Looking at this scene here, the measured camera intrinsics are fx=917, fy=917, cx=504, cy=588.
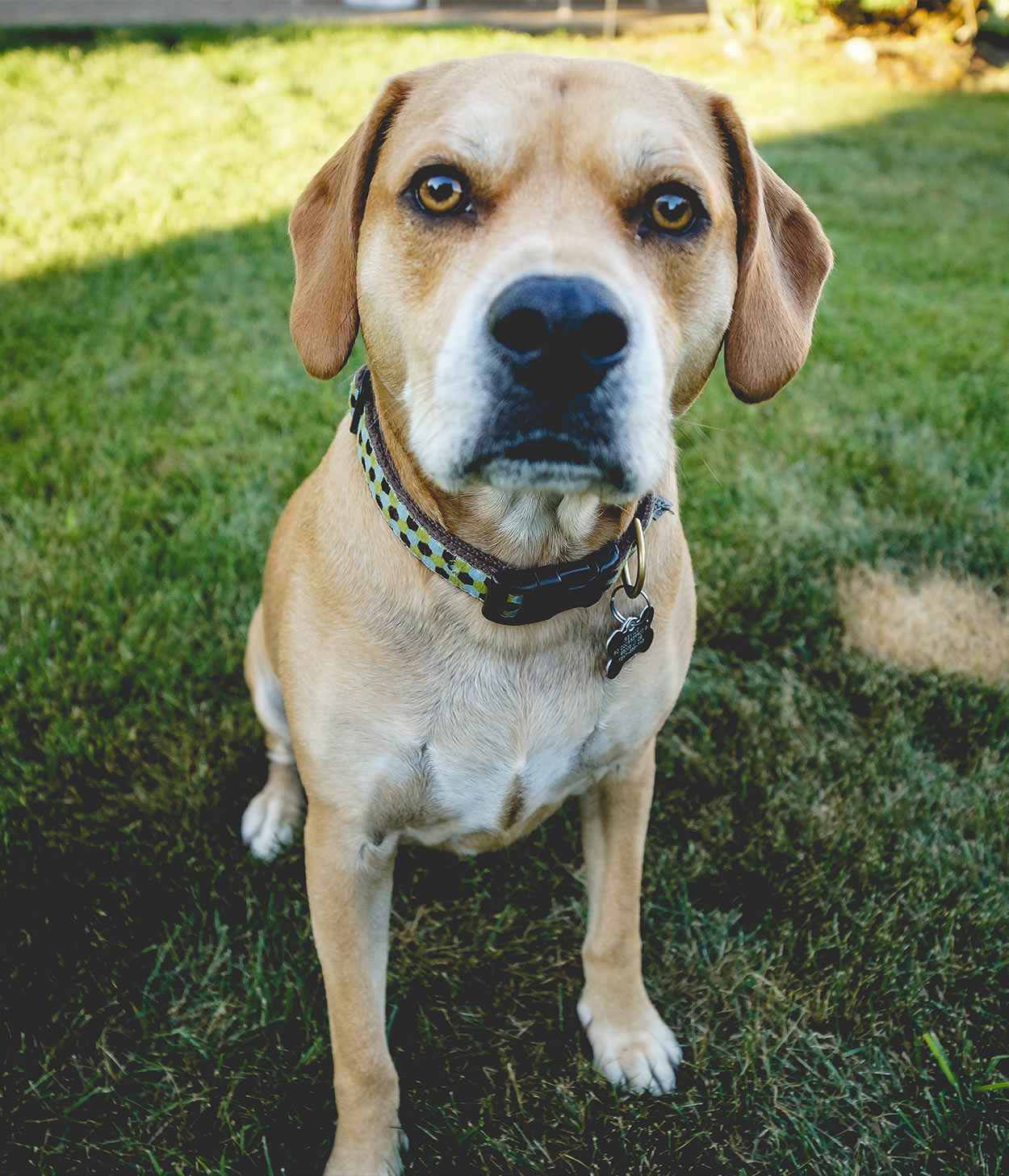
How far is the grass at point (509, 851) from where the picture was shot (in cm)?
221

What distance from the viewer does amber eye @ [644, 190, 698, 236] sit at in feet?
6.09

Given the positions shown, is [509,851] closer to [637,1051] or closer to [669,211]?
[637,1051]

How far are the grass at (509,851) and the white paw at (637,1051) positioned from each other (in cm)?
5

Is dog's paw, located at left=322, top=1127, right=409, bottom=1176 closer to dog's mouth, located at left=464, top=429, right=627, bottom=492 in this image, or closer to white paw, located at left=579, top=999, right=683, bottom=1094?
white paw, located at left=579, top=999, right=683, bottom=1094

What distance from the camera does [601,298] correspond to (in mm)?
1522

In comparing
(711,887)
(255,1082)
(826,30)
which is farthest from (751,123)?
(255,1082)

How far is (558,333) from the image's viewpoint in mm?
1512

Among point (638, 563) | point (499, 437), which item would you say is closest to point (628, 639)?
point (638, 563)

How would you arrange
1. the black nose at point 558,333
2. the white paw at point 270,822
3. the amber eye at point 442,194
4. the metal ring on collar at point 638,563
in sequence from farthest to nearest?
the white paw at point 270,822 → the metal ring on collar at point 638,563 → the amber eye at point 442,194 → the black nose at point 558,333

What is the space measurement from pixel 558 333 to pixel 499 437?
21cm

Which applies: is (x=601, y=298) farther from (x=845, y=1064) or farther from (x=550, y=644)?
(x=845, y=1064)

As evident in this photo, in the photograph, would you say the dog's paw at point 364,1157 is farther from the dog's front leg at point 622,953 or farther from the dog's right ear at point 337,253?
the dog's right ear at point 337,253

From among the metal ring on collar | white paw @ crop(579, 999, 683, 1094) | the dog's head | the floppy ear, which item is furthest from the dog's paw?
the floppy ear

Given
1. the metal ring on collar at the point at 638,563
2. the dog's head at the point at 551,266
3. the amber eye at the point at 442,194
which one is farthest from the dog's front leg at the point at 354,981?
Answer: the amber eye at the point at 442,194
